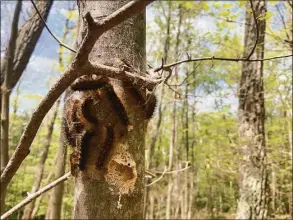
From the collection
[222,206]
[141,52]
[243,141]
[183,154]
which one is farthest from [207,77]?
[141,52]

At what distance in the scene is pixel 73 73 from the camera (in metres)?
0.71

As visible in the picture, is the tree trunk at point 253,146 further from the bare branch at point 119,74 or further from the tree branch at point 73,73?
the tree branch at point 73,73

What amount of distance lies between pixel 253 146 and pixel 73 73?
15.3 feet

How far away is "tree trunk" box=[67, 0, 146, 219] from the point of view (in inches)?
37.8

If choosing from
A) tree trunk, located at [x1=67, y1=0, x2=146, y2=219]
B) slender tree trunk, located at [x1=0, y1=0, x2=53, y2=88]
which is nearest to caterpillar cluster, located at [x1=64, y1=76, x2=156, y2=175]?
tree trunk, located at [x1=67, y1=0, x2=146, y2=219]

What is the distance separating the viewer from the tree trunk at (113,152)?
0.96 meters

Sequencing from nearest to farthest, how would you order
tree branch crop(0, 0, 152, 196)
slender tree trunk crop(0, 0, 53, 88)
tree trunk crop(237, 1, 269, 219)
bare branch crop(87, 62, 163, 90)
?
tree branch crop(0, 0, 152, 196)
bare branch crop(87, 62, 163, 90)
slender tree trunk crop(0, 0, 53, 88)
tree trunk crop(237, 1, 269, 219)

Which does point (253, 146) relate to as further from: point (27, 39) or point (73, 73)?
point (73, 73)

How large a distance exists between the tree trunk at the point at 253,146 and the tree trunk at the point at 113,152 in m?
4.07

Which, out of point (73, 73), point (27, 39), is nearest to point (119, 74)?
point (73, 73)

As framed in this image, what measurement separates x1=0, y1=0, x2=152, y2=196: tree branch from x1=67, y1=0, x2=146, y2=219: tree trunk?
113 millimetres

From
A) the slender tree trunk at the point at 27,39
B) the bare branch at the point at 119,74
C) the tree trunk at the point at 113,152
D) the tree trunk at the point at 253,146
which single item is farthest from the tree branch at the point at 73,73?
the tree trunk at the point at 253,146

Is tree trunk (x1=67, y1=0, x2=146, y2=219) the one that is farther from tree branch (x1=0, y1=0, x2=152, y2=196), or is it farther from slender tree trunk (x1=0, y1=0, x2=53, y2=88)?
slender tree trunk (x1=0, y1=0, x2=53, y2=88)

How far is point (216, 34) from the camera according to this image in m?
7.41
